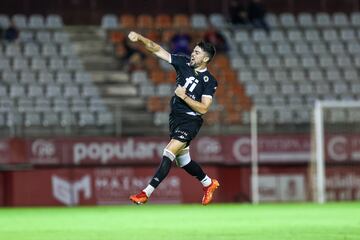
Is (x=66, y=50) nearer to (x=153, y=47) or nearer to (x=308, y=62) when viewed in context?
(x=308, y=62)

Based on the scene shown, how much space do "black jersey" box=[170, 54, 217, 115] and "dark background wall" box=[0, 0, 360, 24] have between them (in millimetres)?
17831

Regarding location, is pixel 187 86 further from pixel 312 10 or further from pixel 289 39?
pixel 312 10

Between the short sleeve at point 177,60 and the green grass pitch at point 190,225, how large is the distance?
228cm

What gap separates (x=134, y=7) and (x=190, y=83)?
1905 centimetres

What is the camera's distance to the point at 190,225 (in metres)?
14.2

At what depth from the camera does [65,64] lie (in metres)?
27.3

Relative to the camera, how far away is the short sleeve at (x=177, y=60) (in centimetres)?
1340

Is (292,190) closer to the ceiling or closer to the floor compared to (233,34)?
closer to the floor

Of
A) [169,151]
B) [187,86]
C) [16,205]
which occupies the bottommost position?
[16,205]

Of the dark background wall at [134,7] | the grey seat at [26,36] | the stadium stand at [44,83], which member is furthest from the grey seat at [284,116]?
the dark background wall at [134,7]

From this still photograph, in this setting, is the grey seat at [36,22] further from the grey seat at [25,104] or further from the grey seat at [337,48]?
the grey seat at [337,48]

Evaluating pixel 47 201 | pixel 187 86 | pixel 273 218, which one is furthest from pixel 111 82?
pixel 187 86

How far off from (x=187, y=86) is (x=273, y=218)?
11.8ft

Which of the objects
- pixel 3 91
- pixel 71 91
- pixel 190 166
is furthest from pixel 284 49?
pixel 190 166
